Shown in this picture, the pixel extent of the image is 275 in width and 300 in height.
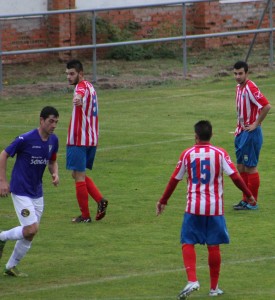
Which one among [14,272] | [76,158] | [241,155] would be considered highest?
[76,158]

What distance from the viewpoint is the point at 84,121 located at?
15.5 metres

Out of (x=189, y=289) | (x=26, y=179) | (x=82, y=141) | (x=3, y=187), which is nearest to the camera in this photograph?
(x=189, y=289)

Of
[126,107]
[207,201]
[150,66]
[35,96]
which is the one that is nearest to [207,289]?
[207,201]

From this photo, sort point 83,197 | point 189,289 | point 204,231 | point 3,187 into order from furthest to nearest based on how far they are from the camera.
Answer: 1. point 83,197
2. point 3,187
3. point 204,231
4. point 189,289

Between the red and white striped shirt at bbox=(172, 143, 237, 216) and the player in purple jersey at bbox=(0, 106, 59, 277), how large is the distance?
5.46 ft

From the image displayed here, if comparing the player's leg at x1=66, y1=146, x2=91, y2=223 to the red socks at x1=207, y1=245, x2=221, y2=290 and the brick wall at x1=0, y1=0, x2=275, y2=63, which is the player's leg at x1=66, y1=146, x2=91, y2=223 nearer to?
the red socks at x1=207, y1=245, x2=221, y2=290

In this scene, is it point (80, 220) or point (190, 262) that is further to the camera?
point (80, 220)

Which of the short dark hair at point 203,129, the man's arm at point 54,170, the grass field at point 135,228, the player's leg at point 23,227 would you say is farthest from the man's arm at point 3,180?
the short dark hair at point 203,129

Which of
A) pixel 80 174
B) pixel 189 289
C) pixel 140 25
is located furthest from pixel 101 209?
pixel 140 25

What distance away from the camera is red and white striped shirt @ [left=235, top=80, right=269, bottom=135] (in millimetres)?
16016

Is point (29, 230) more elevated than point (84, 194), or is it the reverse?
point (29, 230)

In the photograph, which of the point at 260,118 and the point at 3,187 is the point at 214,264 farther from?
the point at 260,118

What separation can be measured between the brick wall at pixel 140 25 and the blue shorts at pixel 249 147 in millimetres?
15166

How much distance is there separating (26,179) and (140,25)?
865 inches
